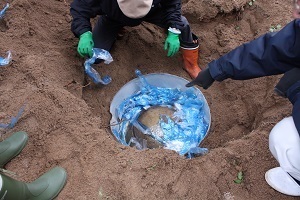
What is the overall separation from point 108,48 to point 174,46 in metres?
0.51

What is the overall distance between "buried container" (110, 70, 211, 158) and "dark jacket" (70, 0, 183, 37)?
0.41 meters

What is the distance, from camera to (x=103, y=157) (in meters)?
1.94

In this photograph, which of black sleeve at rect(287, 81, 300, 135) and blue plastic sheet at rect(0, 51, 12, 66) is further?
blue plastic sheet at rect(0, 51, 12, 66)

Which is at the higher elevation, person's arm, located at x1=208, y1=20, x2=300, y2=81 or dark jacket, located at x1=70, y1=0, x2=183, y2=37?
person's arm, located at x1=208, y1=20, x2=300, y2=81

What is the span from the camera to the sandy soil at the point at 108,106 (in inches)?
74.6

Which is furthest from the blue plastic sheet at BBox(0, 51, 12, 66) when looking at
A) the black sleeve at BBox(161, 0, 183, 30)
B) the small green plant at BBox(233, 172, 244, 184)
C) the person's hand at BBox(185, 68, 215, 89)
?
the small green plant at BBox(233, 172, 244, 184)

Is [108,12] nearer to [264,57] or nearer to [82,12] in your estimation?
[82,12]

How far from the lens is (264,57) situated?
1.81 meters

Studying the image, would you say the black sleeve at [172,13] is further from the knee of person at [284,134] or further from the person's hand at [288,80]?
the knee of person at [284,134]

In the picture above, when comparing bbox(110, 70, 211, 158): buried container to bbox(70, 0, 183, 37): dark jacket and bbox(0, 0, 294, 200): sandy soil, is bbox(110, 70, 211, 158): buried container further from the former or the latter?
bbox(70, 0, 183, 37): dark jacket

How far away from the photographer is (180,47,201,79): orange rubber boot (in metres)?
2.73

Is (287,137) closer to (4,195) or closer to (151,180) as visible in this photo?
(151,180)

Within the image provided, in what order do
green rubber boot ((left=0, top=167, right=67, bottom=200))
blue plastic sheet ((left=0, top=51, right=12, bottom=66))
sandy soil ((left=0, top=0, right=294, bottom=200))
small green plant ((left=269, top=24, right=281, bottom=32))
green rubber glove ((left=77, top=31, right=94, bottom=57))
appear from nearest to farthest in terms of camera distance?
green rubber boot ((left=0, top=167, right=67, bottom=200)) < sandy soil ((left=0, top=0, right=294, bottom=200)) < blue plastic sheet ((left=0, top=51, right=12, bottom=66)) < green rubber glove ((left=77, top=31, right=94, bottom=57)) < small green plant ((left=269, top=24, right=281, bottom=32))

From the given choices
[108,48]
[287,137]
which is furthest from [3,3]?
[287,137]
